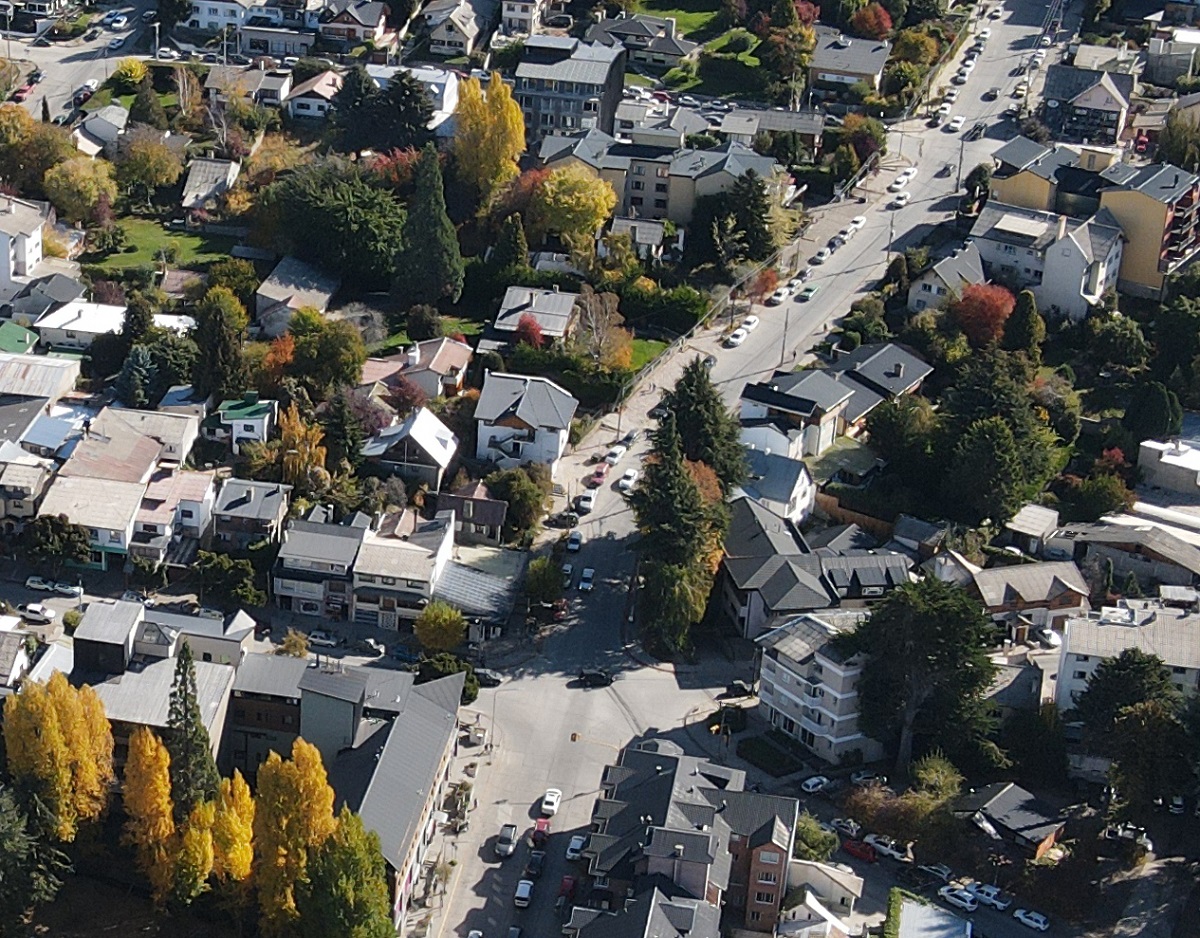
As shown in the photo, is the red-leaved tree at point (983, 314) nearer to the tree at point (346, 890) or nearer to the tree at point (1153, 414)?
the tree at point (1153, 414)

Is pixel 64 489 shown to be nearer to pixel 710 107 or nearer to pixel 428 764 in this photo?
pixel 428 764

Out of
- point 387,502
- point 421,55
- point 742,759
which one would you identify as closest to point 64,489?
point 387,502

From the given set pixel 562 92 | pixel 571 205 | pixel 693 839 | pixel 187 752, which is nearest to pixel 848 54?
pixel 562 92

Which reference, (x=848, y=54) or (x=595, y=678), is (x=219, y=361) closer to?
(x=595, y=678)

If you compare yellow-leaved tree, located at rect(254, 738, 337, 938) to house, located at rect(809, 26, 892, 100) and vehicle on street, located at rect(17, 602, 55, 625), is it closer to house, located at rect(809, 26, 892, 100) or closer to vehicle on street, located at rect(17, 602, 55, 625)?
vehicle on street, located at rect(17, 602, 55, 625)

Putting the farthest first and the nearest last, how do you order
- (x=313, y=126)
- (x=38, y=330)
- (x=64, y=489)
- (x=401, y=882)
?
(x=313, y=126) → (x=38, y=330) → (x=64, y=489) → (x=401, y=882)

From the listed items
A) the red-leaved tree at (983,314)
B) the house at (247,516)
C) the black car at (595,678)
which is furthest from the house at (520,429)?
the red-leaved tree at (983,314)
